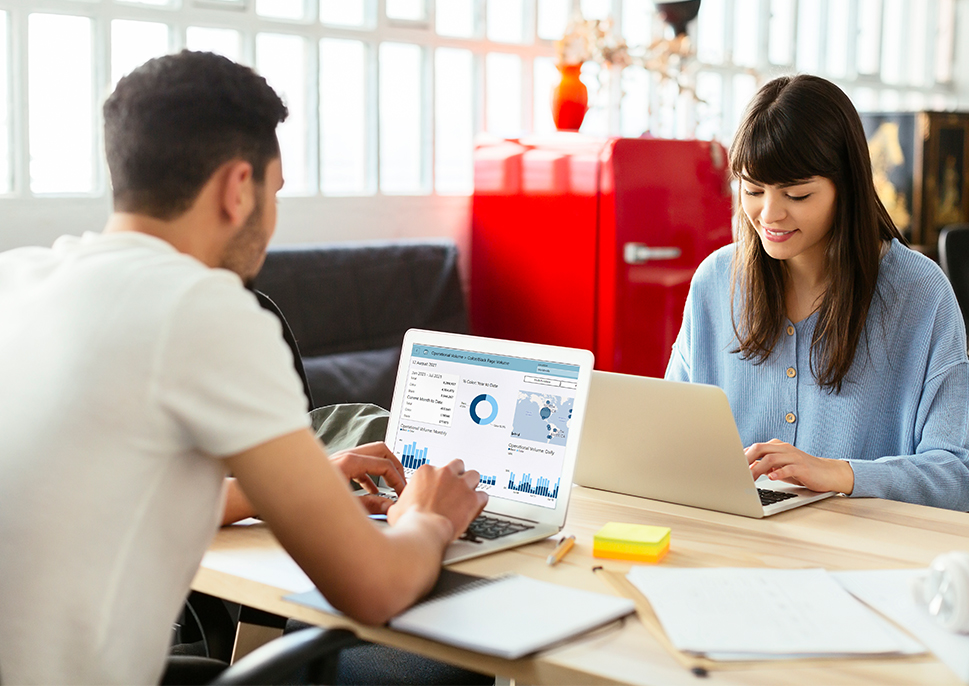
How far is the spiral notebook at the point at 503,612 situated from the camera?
1136 mm

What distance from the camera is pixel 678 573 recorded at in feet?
4.45

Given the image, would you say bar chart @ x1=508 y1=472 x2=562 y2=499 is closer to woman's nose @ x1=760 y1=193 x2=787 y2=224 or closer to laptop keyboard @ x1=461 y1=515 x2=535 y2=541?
laptop keyboard @ x1=461 y1=515 x2=535 y2=541

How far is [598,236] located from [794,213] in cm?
192

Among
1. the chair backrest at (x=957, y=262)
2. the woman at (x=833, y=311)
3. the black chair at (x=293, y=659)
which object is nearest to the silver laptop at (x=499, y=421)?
the black chair at (x=293, y=659)

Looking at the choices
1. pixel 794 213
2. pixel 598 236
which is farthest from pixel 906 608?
pixel 598 236

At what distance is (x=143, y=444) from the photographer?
108cm

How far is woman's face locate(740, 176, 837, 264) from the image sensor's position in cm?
203

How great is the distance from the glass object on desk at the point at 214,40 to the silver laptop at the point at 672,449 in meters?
2.31

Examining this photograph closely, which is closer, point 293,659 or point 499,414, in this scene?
point 293,659

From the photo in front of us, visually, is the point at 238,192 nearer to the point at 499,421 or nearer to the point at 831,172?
the point at 499,421

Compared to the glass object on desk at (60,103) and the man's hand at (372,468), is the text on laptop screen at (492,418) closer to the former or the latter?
the man's hand at (372,468)

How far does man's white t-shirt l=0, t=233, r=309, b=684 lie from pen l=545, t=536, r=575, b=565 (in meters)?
0.47

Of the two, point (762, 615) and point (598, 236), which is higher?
point (598, 236)

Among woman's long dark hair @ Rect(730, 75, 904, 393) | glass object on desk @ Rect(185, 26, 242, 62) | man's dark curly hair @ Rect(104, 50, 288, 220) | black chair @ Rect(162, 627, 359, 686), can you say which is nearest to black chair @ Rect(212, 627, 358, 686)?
black chair @ Rect(162, 627, 359, 686)
